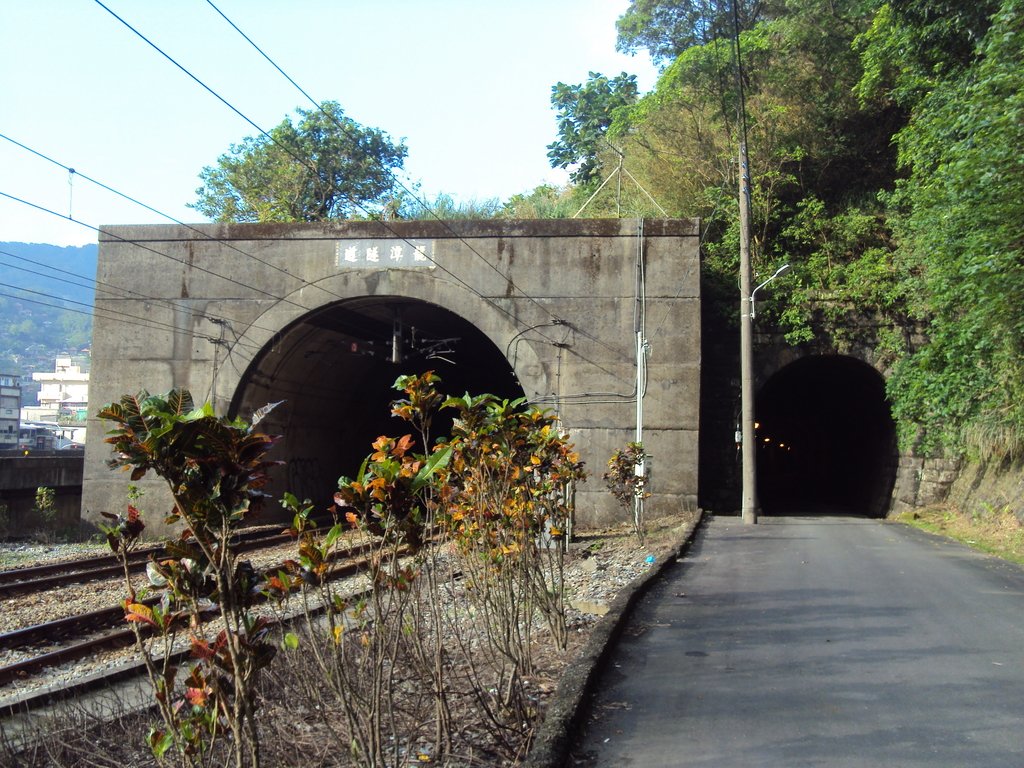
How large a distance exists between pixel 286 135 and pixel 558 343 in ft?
72.5

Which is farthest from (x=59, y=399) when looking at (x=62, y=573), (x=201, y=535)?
(x=201, y=535)

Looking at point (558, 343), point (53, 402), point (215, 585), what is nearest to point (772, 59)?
point (558, 343)

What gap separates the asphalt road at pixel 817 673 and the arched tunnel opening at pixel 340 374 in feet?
30.0

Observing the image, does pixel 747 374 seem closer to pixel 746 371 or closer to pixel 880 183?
pixel 746 371

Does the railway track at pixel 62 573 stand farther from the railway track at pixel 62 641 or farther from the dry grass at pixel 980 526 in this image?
the dry grass at pixel 980 526

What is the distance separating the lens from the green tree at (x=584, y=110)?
36406mm

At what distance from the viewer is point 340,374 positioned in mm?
22812

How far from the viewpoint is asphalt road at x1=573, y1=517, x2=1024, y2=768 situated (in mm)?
4379

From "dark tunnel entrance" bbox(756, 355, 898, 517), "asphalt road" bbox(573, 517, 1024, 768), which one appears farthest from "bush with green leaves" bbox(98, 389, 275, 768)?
"dark tunnel entrance" bbox(756, 355, 898, 517)

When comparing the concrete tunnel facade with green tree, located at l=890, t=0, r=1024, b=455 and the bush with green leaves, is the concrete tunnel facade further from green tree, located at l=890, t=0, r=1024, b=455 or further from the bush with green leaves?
the bush with green leaves

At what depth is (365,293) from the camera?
18.0 m

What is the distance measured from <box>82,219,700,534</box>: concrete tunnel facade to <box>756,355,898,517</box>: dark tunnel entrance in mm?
4173

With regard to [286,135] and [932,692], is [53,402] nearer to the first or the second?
[286,135]

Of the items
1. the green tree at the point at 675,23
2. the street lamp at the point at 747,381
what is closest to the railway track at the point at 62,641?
the street lamp at the point at 747,381
